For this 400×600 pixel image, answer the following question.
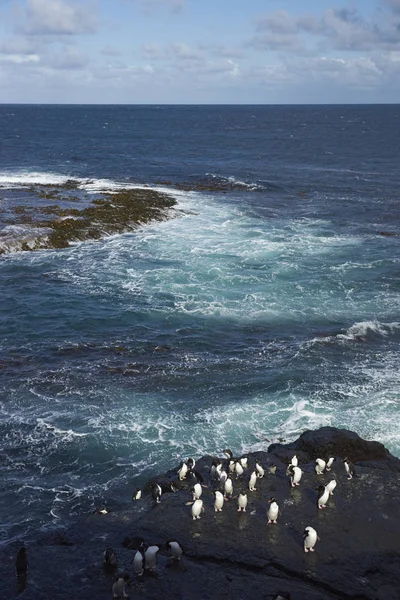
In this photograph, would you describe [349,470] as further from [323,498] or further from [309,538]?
[309,538]

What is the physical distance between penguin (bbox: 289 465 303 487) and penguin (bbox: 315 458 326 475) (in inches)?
40.1

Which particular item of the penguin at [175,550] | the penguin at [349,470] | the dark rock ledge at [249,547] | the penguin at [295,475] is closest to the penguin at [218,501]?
the dark rock ledge at [249,547]

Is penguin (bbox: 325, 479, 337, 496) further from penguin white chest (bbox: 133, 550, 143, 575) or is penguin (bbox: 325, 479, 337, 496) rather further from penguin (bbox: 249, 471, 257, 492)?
penguin white chest (bbox: 133, 550, 143, 575)

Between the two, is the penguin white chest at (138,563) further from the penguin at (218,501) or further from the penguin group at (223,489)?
the penguin at (218,501)

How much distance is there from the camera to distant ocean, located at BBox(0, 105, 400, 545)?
107ft

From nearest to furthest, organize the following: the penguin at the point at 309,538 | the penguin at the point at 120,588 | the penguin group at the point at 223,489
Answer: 1. the penguin at the point at 120,588
2. the penguin group at the point at 223,489
3. the penguin at the point at 309,538

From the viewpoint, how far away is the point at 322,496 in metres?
25.0

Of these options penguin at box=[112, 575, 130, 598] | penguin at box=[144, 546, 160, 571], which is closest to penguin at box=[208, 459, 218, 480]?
penguin at box=[144, 546, 160, 571]

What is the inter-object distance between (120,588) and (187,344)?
83.3ft

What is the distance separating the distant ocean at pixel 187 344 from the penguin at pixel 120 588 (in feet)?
23.4

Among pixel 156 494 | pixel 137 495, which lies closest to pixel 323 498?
pixel 156 494

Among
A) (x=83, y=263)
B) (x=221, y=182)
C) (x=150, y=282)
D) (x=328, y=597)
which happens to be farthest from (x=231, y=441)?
(x=221, y=182)

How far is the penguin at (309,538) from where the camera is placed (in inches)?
890

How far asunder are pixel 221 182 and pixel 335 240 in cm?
3715
